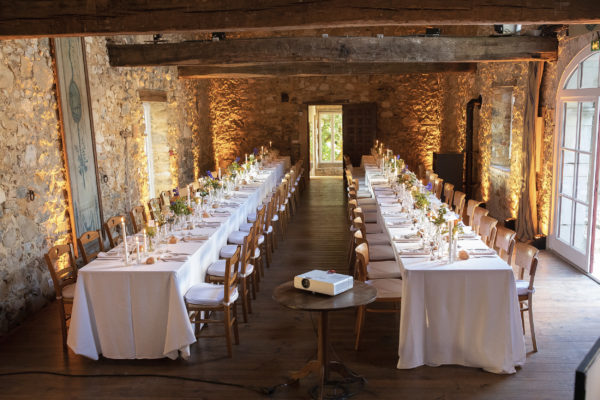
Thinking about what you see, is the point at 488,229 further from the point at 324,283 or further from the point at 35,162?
the point at 35,162

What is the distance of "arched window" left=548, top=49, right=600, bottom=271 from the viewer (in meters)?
6.55

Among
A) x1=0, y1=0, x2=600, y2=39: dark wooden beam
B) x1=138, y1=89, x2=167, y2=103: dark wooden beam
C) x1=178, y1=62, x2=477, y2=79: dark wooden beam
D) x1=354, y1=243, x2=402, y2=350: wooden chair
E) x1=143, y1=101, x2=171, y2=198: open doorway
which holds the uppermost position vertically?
x1=178, y1=62, x2=477, y2=79: dark wooden beam

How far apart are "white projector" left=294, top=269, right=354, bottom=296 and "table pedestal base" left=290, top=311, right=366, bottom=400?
181mm

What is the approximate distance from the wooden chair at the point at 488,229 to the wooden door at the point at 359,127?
32.2 feet

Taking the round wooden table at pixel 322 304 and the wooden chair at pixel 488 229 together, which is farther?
the wooden chair at pixel 488 229

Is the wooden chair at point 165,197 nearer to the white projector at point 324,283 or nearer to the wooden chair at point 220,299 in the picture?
the wooden chair at point 220,299

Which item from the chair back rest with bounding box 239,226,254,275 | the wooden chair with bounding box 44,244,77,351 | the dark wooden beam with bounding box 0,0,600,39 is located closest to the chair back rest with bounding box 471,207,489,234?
the dark wooden beam with bounding box 0,0,600,39

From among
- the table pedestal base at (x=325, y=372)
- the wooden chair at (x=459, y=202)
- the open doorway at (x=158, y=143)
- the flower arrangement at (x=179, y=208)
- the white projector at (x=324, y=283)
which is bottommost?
the table pedestal base at (x=325, y=372)

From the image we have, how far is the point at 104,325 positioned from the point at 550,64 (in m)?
6.79

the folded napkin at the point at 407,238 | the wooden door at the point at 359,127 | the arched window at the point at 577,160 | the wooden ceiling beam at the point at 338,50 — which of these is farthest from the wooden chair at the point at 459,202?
the wooden door at the point at 359,127

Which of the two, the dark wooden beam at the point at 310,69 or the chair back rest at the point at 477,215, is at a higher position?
the dark wooden beam at the point at 310,69

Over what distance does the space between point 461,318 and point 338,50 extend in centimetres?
468

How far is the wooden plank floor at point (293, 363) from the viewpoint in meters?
4.04

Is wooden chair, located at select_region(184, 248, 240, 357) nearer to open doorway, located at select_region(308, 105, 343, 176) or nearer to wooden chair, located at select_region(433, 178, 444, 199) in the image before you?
wooden chair, located at select_region(433, 178, 444, 199)
